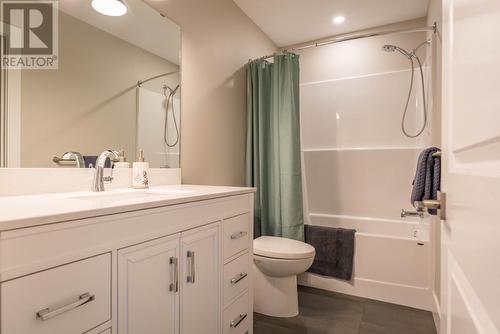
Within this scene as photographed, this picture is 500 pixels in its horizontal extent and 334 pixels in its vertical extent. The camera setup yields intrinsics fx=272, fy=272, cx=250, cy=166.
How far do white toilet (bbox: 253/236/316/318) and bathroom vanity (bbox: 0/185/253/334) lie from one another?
486mm

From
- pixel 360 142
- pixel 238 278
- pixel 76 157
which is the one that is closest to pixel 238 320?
pixel 238 278

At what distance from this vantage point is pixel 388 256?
7.23 ft

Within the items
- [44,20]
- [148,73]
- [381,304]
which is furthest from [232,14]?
[381,304]

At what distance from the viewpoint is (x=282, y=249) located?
1883 millimetres

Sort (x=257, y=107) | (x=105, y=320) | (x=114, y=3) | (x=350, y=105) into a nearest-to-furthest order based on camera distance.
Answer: (x=105, y=320) → (x=114, y=3) → (x=257, y=107) → (x=350, y=105)

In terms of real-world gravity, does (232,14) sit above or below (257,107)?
above

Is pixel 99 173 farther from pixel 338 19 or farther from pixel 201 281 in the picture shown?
pixel 338 19

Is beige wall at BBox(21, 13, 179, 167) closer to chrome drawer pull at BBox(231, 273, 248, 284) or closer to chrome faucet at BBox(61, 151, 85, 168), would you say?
chrome faucet at BBox(61, 151, 85, 168)

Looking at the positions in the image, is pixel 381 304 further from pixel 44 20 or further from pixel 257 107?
pixel 44 20

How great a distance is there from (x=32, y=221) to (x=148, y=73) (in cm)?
120

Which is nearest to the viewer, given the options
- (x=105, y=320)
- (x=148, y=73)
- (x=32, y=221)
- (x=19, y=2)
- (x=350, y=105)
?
(x=32, y=221)

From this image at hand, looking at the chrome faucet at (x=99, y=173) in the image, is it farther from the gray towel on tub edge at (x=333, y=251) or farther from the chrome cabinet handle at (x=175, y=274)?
Answer: the gray towel on tub edge at (x=333, y=251)

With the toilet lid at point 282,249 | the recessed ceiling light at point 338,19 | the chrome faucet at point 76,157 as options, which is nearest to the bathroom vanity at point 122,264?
the chrome faucet at point 76,157

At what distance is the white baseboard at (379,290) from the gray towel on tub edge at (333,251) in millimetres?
65
